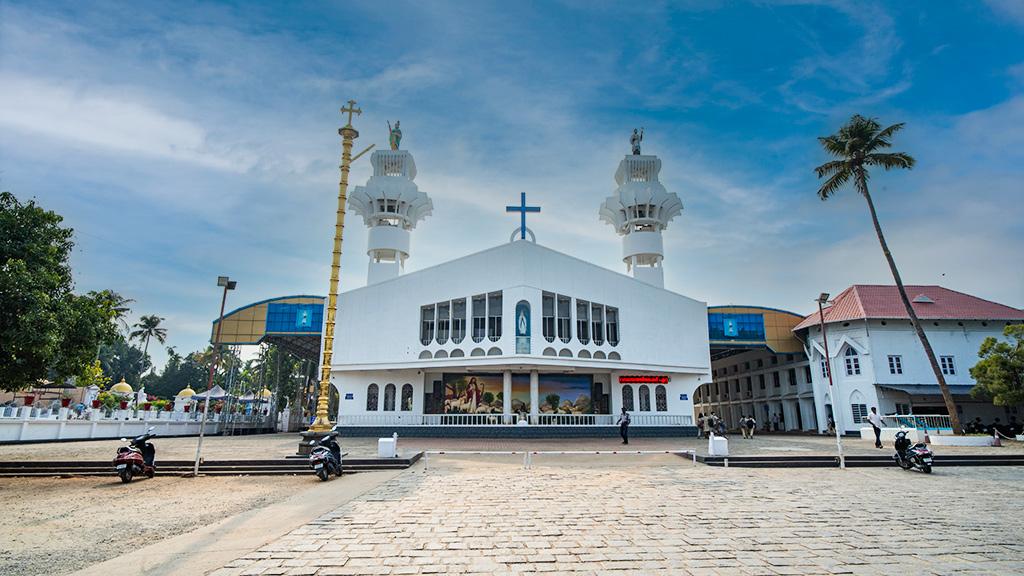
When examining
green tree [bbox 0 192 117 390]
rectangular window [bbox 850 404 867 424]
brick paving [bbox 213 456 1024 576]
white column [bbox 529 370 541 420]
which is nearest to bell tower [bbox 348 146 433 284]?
white column [bbox 529 370 541 420]

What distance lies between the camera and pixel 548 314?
1174 inches

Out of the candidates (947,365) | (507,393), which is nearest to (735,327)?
(947,365)

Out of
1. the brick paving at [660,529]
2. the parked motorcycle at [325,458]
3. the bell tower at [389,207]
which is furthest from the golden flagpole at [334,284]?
the bell tower at [389,207]

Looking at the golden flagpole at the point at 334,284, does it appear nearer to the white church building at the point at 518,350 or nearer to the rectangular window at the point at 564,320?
the white church building at the point at 518,350

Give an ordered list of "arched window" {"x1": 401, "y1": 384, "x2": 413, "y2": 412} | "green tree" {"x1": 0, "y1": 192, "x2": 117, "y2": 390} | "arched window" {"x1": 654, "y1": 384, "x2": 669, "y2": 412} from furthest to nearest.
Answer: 1. "arched window" {"x1": 654, "y1": 384, "x2": 669, "y2": 412}
2. "arched window" {"x1": 401, "y1": 384, "x2": 413, "y2": 412}
3. "green tree" {"x1": 0, "y1": 192, "x2": 117, "y2": 390}

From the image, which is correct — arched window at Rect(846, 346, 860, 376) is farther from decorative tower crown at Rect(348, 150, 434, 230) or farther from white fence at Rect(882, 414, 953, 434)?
decorative tower crown at Rect(348, 150, 434, 230)

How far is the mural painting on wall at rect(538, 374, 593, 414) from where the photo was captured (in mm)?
31562

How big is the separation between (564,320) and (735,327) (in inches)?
672

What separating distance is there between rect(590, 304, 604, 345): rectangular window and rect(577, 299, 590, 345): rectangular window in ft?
0.92

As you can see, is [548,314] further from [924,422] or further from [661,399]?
[924,422]

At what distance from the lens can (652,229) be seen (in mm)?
40406

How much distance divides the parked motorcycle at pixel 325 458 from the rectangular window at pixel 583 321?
Result: 19.0 m

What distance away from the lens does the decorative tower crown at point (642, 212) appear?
39.2m

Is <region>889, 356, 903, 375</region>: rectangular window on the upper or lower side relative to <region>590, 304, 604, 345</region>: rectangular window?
lower
